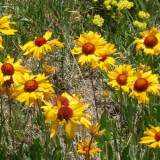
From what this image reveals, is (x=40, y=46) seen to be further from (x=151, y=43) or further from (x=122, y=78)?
(x=151, y=43)

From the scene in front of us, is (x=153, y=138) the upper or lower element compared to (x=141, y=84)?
lower

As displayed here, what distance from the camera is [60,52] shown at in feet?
10.6

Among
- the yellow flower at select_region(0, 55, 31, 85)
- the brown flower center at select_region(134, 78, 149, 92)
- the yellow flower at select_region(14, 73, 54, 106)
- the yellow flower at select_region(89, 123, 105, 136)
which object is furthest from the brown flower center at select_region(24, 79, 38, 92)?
the brown flower center at select_region(134, 78, 149, 92)

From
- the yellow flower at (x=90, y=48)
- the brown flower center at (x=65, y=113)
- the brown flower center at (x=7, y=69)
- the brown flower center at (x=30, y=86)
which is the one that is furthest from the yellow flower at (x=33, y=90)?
the yellow flower at (x=90, y=48)

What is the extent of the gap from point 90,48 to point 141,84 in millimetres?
413

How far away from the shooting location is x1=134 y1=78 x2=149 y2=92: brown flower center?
1917mm

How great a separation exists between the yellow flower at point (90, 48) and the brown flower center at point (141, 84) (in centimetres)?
30

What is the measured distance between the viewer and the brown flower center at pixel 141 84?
75.5 inches

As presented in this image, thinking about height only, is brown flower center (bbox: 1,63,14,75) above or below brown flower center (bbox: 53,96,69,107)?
above

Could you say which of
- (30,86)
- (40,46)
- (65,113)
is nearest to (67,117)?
(65,113)

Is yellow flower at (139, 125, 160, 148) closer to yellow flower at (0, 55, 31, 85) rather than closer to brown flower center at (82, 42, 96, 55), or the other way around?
brown flower center at (82, 42, 96, 55)

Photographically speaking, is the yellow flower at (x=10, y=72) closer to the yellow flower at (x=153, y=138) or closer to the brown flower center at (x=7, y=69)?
the brown flower center at (x=7, y=69)

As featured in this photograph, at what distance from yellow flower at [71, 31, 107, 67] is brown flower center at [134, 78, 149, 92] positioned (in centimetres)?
30

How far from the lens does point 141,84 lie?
6.29 feet
